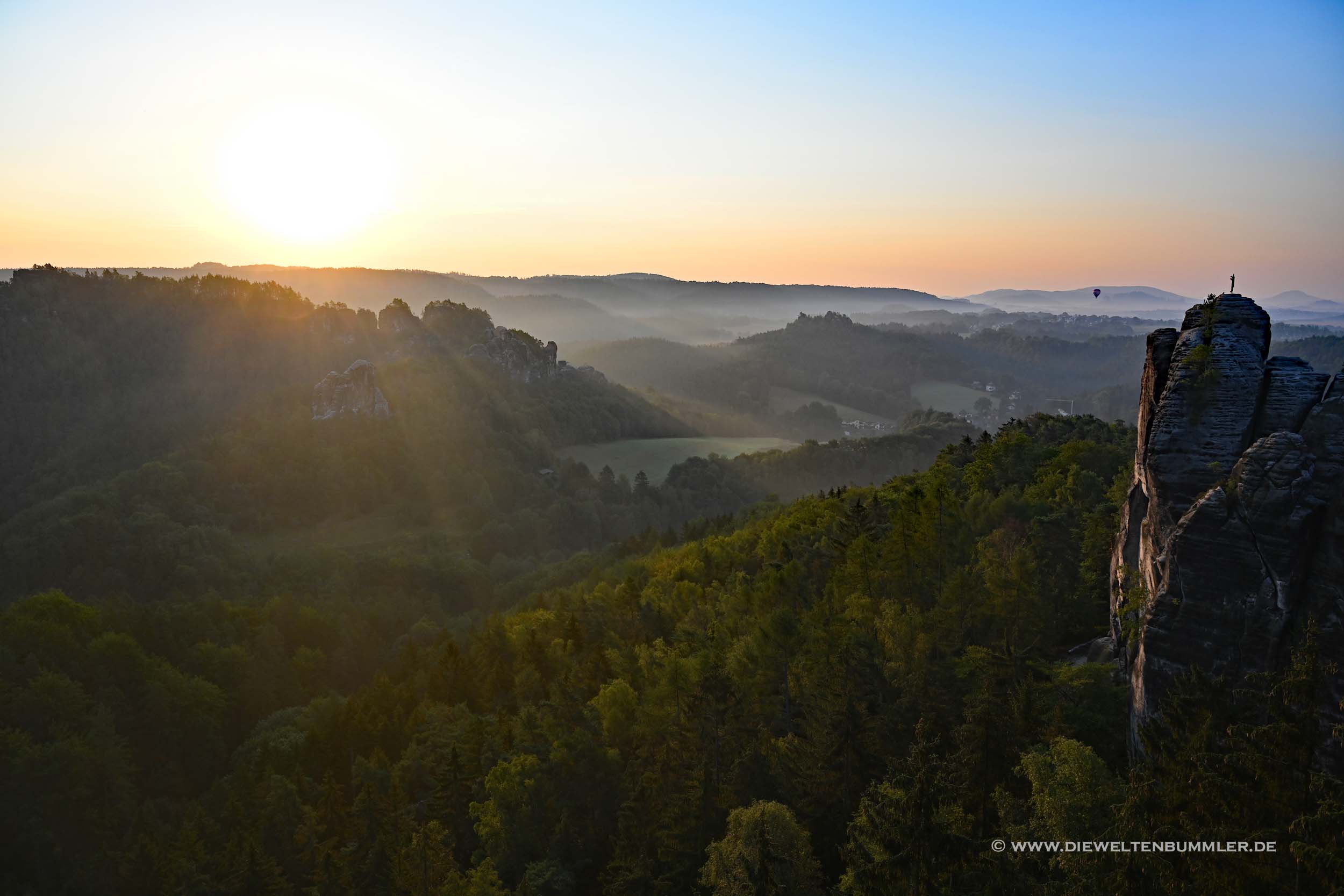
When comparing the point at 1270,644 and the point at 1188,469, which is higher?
the point at 1188,469

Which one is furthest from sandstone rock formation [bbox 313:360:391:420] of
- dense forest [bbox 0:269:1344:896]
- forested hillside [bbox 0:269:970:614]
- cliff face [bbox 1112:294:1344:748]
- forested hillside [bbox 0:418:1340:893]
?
cliff face [bbox 1112:294:1344:748]

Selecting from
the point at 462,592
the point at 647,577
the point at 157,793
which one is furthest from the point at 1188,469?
the point at 462,592

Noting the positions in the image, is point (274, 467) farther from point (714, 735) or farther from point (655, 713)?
point (714, 735)

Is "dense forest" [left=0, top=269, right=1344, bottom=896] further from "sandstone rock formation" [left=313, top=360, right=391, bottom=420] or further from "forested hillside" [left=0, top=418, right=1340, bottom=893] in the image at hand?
"sandstone rock formation" [left=313, top=360, right=391, bottom=420]

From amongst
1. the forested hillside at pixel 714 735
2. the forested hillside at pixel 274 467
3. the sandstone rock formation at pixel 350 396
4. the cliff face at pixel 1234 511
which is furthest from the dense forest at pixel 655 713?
the sandstone rock formation at pixel 350 396

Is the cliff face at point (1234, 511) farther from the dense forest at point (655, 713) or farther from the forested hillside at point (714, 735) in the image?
the forested hillside at point (714, 735)

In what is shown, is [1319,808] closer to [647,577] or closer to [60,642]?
[647,577]
